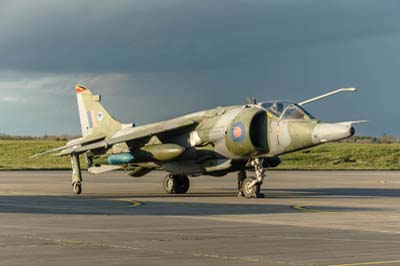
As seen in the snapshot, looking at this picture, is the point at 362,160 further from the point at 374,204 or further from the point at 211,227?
the point at 211,227

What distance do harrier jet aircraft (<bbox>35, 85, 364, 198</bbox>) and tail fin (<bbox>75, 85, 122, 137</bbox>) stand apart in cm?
4

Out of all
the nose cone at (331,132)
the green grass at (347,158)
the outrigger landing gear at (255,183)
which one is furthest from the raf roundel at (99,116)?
the green grass at (347,158)

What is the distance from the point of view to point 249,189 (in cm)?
A: 2789

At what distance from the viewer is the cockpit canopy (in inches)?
1070

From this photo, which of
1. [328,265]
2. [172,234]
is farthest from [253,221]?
[328,265]

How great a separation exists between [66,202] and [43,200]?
107 cm

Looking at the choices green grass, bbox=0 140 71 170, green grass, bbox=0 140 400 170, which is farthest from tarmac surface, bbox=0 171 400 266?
green grass, bbox=0 140 400 170

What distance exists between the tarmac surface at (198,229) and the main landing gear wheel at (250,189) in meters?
0.56

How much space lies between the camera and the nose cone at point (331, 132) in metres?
25.3

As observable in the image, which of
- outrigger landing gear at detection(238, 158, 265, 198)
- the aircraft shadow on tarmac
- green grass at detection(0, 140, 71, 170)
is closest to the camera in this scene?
the aircraft shadow on tarmac

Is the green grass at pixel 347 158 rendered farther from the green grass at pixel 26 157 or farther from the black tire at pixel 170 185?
the black tire at pixel 170 185

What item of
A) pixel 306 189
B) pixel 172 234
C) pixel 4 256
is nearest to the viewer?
pixel 4 256

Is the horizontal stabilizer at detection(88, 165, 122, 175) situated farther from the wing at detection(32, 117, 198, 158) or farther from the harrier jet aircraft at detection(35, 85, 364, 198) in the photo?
the wing at detection(32, 117, 198, 158)

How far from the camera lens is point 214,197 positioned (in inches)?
1131
